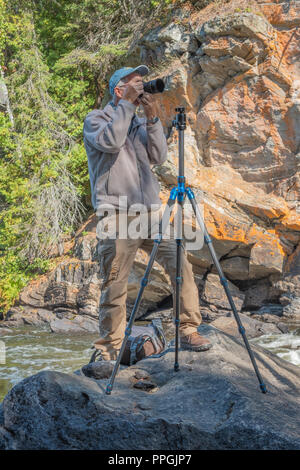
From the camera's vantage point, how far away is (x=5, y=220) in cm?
1175

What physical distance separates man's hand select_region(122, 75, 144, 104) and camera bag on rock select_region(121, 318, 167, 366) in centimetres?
208

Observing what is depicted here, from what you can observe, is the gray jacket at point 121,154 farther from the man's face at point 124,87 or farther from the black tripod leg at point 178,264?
the black tripod leg at point 178,264

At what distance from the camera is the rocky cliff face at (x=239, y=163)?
9.49 metres

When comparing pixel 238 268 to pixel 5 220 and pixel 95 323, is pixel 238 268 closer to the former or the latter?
pixel 95 323

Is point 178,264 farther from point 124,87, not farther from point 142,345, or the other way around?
point 124,87

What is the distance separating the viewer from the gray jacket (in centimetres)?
311

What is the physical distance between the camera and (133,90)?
314 cm

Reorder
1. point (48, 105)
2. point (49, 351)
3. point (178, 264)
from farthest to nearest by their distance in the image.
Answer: point (48, 105)
point (49, 351)
point (178, 264)

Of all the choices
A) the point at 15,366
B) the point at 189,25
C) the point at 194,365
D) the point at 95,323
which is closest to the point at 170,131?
the point at 189,25

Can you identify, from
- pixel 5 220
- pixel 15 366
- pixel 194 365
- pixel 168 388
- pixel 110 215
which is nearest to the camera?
pixel 168 388

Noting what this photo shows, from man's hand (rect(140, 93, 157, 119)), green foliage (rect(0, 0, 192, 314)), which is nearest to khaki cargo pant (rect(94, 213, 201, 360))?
man's hand (rect(140, 93, 157, 119))

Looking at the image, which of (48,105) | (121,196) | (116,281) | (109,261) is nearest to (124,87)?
(121,196)

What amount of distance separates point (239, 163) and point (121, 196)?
24.3 ft

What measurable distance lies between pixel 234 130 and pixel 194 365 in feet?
26.6
